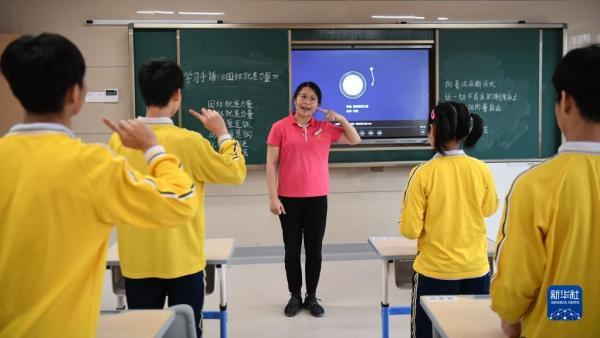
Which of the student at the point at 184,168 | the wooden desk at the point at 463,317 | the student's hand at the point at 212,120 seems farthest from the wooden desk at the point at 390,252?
the student's hand at the point at 212,120

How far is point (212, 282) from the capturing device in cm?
271

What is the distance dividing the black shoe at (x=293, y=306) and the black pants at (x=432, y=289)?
1.37m

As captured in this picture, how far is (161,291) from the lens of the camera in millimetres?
2043

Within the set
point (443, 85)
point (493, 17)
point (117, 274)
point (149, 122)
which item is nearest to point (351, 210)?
point (443, 85)

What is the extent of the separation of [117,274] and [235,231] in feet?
6.75

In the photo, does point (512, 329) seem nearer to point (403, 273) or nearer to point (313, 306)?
point (403, 273)

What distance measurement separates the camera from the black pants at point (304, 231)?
343cm

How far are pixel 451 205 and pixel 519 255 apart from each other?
3.03ft

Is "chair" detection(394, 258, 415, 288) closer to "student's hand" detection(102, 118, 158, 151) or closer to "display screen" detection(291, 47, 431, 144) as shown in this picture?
"student's hand" detection(102, 118, 158, 151)

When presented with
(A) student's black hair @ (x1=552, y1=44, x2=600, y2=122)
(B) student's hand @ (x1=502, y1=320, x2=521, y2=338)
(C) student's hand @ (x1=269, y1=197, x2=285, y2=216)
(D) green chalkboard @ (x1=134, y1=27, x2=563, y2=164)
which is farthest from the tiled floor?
(A) student's black hair @ (x1=552, y1=44, x2=600, y2=122)

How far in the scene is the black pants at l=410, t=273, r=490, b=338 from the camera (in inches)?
84.5

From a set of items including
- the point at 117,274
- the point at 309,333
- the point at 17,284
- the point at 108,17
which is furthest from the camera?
the point at 108,17

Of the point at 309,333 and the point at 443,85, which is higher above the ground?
the point at 443,85

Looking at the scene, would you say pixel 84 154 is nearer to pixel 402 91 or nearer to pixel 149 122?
pixel 149 122
